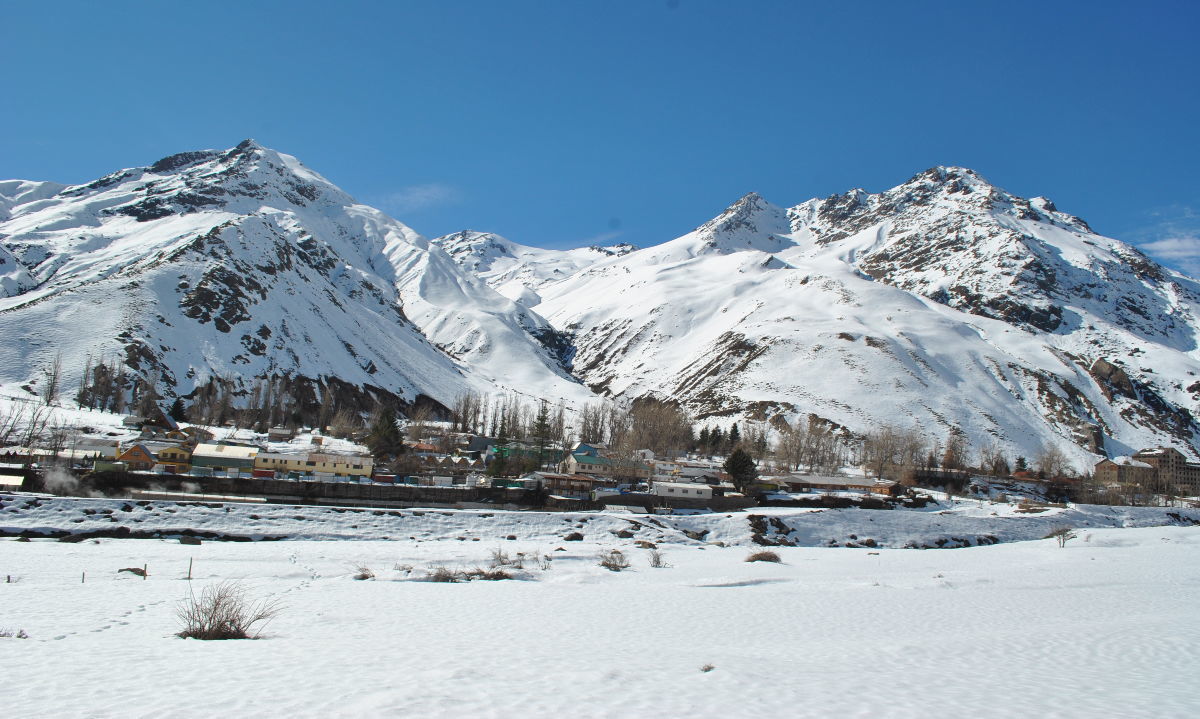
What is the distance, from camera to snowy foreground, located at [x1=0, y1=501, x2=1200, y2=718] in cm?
954

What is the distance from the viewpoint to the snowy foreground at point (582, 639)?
9539 mm

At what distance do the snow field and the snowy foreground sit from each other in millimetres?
75

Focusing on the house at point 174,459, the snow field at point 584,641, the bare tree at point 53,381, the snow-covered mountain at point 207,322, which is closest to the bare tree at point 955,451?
the snow field at point 584,641

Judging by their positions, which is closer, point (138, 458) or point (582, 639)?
point (582, 639)

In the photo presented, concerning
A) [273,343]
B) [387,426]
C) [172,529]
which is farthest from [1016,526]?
[273,343]

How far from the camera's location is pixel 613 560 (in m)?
32.4

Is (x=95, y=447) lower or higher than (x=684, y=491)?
higher

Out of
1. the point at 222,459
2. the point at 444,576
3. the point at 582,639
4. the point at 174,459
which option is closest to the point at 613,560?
the point at 444,576

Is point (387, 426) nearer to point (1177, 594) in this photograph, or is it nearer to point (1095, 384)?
point (1177, 594)

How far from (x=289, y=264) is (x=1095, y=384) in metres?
221

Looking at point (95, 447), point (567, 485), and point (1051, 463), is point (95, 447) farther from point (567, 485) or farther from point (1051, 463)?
point (1051, 463)

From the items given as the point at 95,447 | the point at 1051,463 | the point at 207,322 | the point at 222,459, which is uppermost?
the point at 207,322

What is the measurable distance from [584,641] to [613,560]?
17704 millimetres

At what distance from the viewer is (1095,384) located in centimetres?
18675
